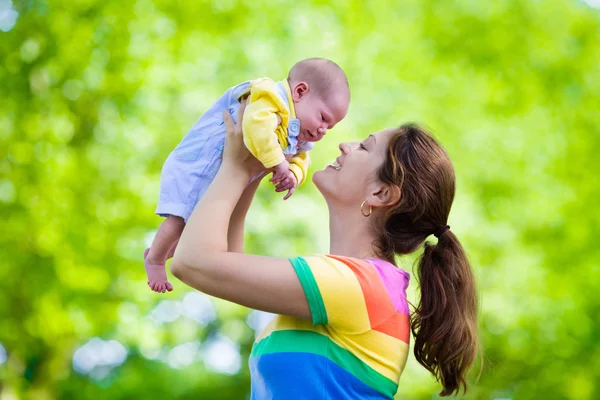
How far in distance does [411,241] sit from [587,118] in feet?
29.5

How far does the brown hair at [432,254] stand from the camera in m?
2.22

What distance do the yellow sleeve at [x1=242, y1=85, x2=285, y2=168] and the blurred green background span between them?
21.4 ft

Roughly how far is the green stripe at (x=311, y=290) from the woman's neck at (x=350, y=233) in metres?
0.38

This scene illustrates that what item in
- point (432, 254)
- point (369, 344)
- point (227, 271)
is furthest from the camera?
point (432, 254)

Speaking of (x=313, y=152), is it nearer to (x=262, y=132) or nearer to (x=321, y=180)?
(x=321, y=180)

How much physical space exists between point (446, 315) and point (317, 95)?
2.45 ft

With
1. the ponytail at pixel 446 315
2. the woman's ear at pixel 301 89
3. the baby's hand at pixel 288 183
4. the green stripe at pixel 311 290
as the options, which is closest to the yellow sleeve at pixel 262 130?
the baby's hand at pixel 288 183

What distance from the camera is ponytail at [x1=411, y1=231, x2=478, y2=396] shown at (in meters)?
2.21

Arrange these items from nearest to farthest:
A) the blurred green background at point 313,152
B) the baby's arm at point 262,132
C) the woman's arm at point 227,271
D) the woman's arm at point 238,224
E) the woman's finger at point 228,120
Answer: the woman's arm at point 227,271 < the baby's arm at point 262,132 < the woman's finger at point 228,120 < the woman's arm at point 238,224 < the blurred green background at point 313,152

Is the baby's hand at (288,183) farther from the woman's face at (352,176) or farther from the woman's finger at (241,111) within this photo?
the woman's finger at (241,111)

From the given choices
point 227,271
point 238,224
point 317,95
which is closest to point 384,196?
point 317,95

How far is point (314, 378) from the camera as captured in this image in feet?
6.32

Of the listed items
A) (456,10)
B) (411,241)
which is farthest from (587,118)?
(411,241)

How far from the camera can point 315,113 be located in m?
2.26
